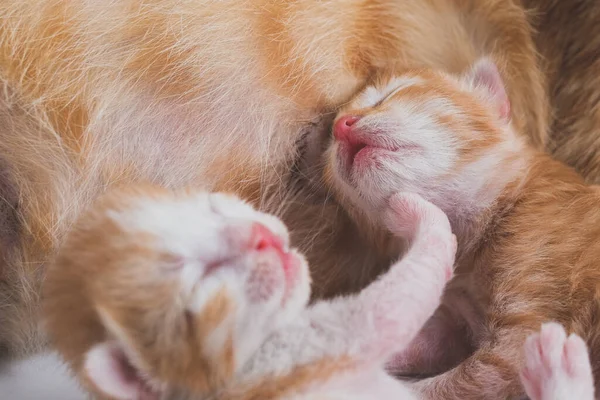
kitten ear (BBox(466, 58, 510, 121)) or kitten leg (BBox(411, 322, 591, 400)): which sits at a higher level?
kitten ear (BBox(466, 58, 510, 121))

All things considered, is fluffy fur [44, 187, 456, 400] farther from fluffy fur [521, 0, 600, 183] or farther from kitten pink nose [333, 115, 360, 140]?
fluffy fur [521, 0, 600, 183]

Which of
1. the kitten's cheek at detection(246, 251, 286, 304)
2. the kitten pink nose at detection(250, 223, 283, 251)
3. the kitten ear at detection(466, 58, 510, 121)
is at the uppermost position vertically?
the kitten ear at detection(466, 58, 510, 121)

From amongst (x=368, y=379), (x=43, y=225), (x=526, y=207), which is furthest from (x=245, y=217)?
(x=526, y=207)

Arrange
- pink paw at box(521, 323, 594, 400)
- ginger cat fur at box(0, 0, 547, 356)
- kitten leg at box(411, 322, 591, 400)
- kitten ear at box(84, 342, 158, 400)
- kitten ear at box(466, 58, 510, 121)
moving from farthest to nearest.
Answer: kitten ear at box(466, 58, 510, 121)
ginger cat fur at box(0, 0, 547, 356)
kitten leg at box(411, 322, 591, 400)
pink paw at box(521, 323, 594, 400)
kitten ear at box(84, 342, 158, 400)

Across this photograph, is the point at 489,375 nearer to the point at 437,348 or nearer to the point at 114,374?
the point at 437,348

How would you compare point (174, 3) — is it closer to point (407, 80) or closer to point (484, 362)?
point (407, 80)

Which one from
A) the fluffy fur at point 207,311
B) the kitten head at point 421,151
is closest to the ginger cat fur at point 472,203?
the kitten head at point 421,151

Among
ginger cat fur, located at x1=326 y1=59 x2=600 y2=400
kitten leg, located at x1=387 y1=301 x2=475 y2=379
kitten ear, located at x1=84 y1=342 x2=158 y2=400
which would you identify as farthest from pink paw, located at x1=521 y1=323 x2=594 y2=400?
kitten ear, located at x1=84 y1=342 x2=158 y2=400

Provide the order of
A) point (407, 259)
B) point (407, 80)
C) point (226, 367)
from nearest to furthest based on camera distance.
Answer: point (226, 367), point (407, 259), point (407, 80)

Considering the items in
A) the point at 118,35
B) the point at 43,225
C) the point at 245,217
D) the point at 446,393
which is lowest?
the point at 446,393
